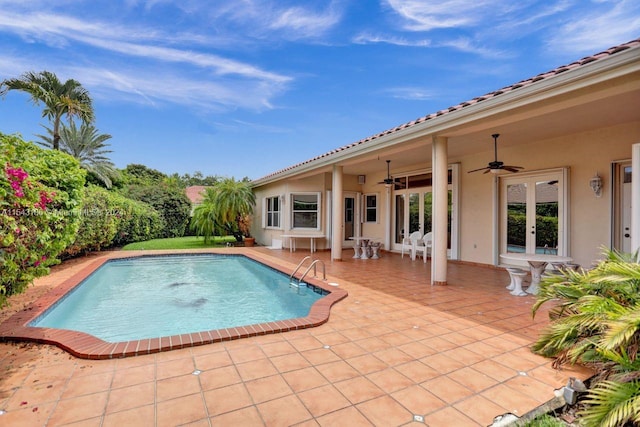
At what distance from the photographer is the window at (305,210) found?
13758 mm

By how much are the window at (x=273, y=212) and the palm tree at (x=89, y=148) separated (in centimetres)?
1516

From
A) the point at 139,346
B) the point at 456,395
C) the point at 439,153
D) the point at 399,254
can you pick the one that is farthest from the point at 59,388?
the point at 399,254

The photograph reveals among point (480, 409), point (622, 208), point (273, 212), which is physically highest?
point (273, 212)

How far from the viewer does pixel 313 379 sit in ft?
9.27

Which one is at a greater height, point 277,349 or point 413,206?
point 413,206

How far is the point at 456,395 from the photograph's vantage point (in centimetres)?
259

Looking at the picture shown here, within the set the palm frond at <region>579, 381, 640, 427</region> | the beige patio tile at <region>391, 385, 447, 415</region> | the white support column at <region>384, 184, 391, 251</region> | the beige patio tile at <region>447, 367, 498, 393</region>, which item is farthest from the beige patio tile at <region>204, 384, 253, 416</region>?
the white support column at <region>384, 184, 391, 251</region>

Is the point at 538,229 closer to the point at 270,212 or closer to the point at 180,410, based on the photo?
the point at 180,410

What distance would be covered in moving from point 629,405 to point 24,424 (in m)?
4.01

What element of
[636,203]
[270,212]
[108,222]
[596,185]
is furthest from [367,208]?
[636,203]

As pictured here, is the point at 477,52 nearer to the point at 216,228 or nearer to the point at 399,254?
the point at 399,254

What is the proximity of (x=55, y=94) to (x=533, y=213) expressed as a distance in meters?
22.1

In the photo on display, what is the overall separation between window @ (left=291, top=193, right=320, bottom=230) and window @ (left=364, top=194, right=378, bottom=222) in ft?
7.05

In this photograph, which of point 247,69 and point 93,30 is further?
point 247,69
